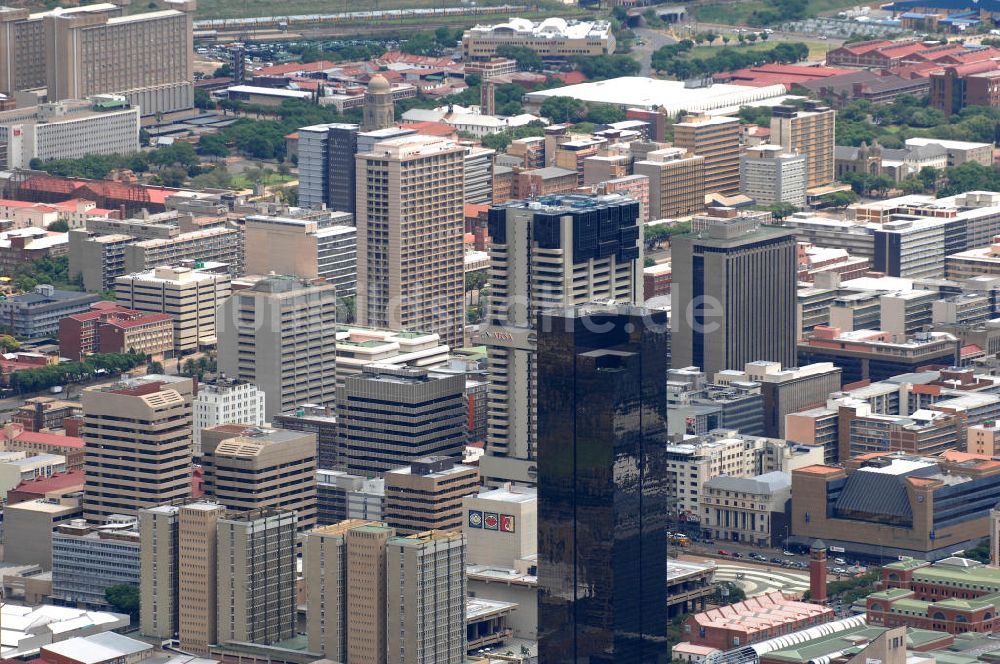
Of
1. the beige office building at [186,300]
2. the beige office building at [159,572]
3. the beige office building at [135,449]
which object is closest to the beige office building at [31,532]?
the beige office building at [135,449]

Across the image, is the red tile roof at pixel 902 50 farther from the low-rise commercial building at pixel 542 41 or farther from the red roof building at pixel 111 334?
the red roof building at pixel 111 334

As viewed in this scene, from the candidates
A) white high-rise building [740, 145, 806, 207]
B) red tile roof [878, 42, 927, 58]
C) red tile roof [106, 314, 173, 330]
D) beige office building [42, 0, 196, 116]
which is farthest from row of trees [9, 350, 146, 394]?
red tile roof [878, 42, 927, 58]

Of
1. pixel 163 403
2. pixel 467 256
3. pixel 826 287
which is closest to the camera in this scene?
pixel 163 403

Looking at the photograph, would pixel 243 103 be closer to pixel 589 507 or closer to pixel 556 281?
pixel 556 281

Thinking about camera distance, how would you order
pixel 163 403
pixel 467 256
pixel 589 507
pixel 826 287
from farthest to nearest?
1. pixel 467 256
2. pixel 826 287
3. pixel 163 403
4. pixel 589 507

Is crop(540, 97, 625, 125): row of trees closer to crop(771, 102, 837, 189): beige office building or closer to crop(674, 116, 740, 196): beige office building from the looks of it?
crop(771, 102, 837, 189): beige office building

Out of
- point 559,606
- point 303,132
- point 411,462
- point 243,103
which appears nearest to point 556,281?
point 411,462
